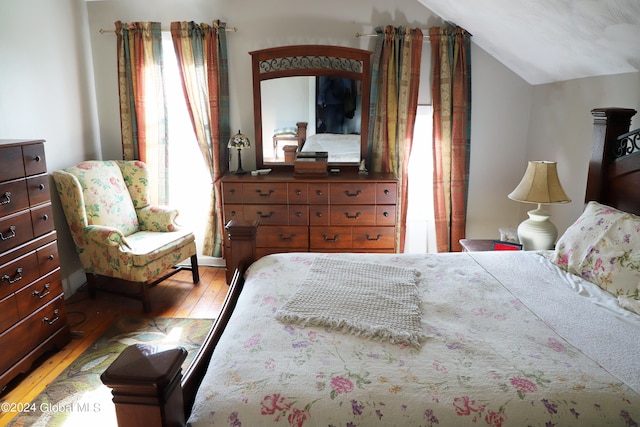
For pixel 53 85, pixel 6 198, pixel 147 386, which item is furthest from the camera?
pixel 53 85

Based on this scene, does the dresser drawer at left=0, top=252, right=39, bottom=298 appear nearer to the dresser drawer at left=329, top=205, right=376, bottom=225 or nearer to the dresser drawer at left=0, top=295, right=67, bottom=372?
the dresser drawer at left=0, top=295, right=67, bottom=372

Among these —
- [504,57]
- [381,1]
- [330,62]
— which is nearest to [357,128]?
[330,62]

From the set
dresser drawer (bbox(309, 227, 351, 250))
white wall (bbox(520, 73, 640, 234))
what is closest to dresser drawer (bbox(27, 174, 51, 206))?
dresser drawer (bbox(309, 227, 351, 250))

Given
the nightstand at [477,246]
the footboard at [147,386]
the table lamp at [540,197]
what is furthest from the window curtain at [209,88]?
the footboard at [147,386]

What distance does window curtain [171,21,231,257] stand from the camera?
11.6ft

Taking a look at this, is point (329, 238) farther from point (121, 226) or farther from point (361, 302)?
point (361, 302)

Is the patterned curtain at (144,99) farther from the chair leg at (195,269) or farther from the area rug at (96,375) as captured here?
the area rug at (96,375)

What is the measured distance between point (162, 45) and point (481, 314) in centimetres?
329

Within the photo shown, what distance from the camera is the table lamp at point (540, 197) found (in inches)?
97.7

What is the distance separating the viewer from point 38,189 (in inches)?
91.7

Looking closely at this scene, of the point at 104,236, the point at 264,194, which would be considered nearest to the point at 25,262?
the point at 104,236

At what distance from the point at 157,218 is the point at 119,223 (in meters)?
0.29

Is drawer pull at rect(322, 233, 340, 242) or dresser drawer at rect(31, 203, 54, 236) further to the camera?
drawer pull at rect(322, 233, 340, 242)

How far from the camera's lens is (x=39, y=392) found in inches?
87.1
